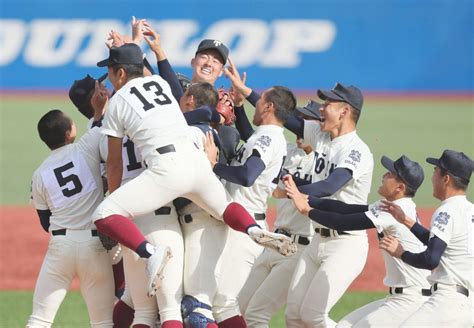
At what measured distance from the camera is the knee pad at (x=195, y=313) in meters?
6.30

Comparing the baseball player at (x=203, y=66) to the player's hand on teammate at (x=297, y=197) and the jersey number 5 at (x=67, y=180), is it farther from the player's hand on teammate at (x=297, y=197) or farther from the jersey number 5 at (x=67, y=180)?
the jersey number 5 at (x=67, y=180)

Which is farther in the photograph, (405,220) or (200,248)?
(200,248)

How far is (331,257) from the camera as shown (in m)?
6.94

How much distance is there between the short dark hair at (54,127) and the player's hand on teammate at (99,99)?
29 centimetres

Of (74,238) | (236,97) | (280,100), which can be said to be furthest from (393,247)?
(74,238)

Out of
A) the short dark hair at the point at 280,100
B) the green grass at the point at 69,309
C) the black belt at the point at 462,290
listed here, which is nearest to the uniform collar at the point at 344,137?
the short dark hair at the point at 280,100

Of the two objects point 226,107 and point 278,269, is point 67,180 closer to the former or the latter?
point 226,107

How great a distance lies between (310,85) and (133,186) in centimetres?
2246

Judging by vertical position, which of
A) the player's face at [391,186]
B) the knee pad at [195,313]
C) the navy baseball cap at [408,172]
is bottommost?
the knee pad at [195,313]

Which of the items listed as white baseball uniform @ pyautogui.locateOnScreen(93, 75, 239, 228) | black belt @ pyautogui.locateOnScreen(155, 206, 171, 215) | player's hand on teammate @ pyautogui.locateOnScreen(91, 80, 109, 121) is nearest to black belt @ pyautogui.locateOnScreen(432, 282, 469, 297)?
white baseball uniform @ pyautogui.locateOnScreen(93, 75, 239, 228)

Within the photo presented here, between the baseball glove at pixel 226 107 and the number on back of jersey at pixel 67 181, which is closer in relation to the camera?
the number on back of jersey at pixel 67 181

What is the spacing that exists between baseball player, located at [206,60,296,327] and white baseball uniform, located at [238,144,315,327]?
0.44m

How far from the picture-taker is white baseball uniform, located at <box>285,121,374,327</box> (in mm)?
6820

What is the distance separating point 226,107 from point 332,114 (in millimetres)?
822
